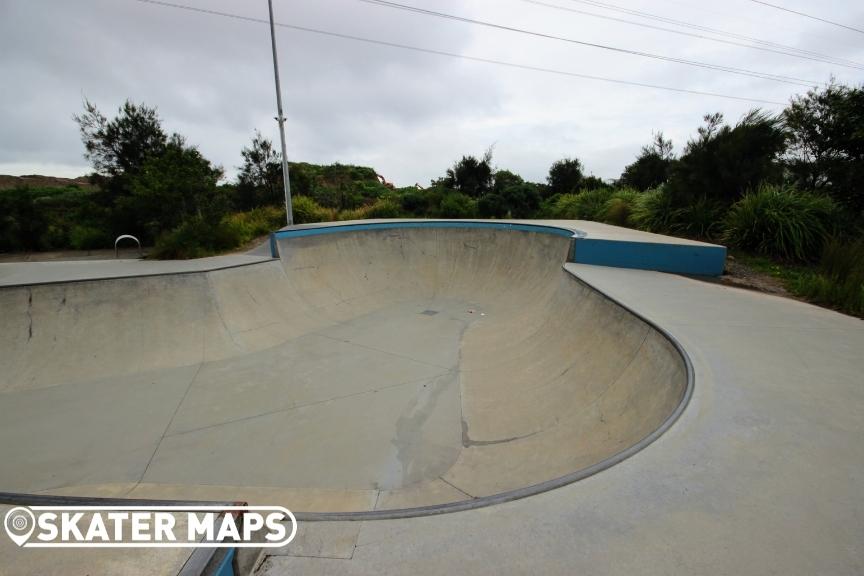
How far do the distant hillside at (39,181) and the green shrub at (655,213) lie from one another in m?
43.3

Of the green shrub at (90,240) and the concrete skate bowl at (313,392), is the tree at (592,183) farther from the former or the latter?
the green shrub at (90,240)

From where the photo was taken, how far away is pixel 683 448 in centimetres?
197

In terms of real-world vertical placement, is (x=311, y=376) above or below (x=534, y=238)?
below

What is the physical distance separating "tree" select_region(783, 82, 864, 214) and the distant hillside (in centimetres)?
4668

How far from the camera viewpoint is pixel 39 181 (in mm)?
35812

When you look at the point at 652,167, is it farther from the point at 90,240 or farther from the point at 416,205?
the point at 90,240

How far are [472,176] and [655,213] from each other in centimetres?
1321

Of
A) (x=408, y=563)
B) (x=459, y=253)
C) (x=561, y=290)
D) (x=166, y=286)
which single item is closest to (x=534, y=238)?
(x=459, y=253)

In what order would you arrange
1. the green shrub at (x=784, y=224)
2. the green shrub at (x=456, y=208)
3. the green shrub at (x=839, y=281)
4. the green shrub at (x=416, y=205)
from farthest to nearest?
1. the green shrub at (x=416, y=205)
2. the green shrub at (x=456, y=208)
3. the green shrub at (x=784, y=224)
4. the green shrub at (x=839, y=281)

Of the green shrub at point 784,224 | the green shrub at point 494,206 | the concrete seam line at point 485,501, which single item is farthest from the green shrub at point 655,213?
the concrete seam line at point 485,501

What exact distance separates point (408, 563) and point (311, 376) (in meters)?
4.12

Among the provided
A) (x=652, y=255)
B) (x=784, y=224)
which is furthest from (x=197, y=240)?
(x=784, y=224)

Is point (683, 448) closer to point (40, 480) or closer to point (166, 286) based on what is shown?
point (40, 480)

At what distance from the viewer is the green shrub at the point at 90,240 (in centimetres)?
1044
